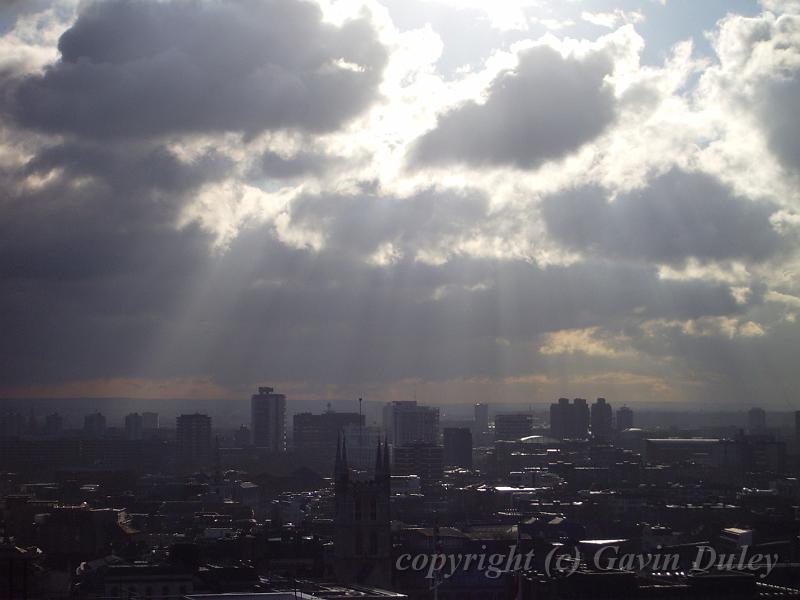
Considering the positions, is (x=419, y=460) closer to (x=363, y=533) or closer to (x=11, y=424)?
(x=11, y=424)

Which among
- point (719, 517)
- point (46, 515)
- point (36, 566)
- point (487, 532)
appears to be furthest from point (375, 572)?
point (719, 517)

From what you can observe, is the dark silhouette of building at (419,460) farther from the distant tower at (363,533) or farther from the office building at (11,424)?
the distant tower at (363,533)

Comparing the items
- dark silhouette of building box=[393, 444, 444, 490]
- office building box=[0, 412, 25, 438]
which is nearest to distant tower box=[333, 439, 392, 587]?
office building box=[0, 412, 25, 438]

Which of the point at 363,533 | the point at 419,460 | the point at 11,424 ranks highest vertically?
the point at 11,424

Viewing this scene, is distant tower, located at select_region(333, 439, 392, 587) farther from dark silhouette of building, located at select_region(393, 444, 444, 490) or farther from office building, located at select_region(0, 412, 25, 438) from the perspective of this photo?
dark silhouette of building, located at select_region(393, 444, 444, 490)

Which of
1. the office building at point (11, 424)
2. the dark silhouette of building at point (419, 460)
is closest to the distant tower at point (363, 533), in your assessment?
the office building at point (11, 424)

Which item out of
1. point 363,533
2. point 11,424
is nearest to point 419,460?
point 11,424

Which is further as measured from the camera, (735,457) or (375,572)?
(735,457)

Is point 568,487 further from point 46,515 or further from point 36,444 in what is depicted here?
point 36,444

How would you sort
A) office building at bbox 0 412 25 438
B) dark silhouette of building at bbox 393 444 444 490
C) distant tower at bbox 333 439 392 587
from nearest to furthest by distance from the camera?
distant tower at bbox 333 439 392 587
office building at bbox 0 412 25 438
dark silhouette of building at bbox 393 444 444 490
